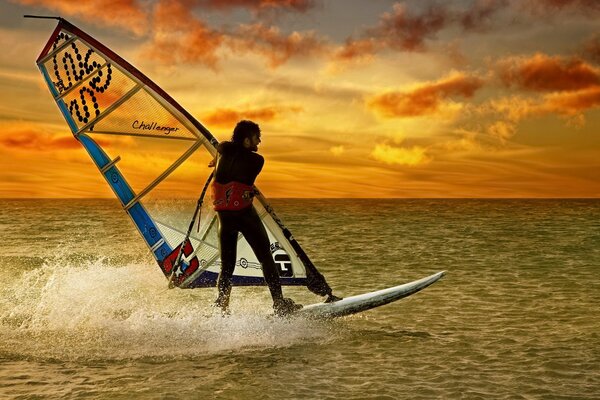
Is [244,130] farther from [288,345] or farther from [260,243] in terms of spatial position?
[288,345]

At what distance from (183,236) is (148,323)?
101 centimetres

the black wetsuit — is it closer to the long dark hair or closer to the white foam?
the long dark hair

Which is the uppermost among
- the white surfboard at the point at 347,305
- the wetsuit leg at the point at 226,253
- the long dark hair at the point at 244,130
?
the long dark hair at the point at 244,130

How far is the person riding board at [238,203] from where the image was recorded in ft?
21.8

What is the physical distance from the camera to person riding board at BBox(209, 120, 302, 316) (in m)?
6.66

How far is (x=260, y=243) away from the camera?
6.92 m

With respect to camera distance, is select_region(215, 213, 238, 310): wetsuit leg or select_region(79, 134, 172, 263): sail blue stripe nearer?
select_region(215, 213, 238, 310): wetsuit leg

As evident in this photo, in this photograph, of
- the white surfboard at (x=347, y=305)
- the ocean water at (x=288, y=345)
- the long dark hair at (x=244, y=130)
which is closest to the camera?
the ocean water at (x=288, y=345)

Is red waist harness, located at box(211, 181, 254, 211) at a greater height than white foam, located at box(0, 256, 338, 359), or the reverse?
red waist harness, located at box(211, 181, 254, 211)

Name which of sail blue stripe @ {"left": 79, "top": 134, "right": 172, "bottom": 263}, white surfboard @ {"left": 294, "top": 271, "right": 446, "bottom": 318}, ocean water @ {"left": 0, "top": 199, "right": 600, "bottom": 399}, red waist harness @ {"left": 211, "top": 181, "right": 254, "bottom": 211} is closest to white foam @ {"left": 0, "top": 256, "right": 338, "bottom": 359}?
ocean water @ {"left": 0, "top": 199, "right": 600, "bottom": 399}

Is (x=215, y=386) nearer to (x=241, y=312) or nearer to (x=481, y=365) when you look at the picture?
(x=241, y=312)

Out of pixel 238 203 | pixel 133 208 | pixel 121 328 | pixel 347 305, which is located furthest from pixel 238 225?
pixel 121 328

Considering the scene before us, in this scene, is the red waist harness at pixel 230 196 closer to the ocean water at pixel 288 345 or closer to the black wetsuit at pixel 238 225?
the black wetsuit at pixel 238 225

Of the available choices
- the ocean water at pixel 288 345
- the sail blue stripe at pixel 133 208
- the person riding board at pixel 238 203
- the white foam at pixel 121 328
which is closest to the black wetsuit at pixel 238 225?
the person riding board at pixel 238 203
